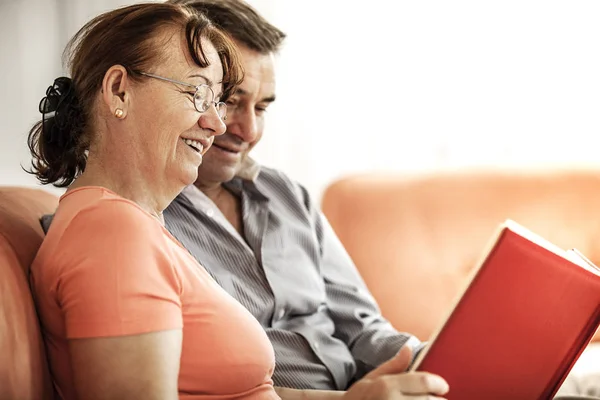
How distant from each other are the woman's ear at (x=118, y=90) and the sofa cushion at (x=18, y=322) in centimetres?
26

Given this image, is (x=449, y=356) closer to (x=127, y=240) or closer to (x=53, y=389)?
(x=127, y=240)

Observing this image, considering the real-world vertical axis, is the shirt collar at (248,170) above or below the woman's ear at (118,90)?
below

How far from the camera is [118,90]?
3.64 feet

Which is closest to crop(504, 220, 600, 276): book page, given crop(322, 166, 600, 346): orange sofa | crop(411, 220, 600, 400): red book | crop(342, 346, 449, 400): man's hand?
crop(411, 220, 600, 400): red book

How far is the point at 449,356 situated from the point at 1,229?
710 millimetres

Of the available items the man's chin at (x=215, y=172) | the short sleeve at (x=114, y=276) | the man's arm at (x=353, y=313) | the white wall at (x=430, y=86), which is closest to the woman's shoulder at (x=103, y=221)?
the short sleeve at (x=114, y=276)

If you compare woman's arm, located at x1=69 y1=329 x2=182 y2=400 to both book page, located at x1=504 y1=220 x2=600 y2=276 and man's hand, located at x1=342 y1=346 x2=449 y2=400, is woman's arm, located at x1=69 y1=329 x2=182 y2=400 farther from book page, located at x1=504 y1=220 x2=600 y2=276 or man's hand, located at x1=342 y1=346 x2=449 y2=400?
book page, located at x1=504 y1=220 x2=600 y2=276

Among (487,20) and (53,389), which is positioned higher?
(487,20)

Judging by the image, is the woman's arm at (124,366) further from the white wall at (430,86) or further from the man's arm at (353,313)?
the white wall at (430,86)

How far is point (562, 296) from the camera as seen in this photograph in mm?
1098

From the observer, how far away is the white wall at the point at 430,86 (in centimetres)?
233

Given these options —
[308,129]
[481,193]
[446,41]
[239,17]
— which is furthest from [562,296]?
[446,41]

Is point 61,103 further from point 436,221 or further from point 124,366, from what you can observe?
point 436,221

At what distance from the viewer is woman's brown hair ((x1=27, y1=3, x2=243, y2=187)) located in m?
1.12
